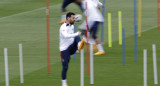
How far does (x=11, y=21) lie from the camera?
30016 millimetres

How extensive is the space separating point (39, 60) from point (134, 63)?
3.19 m

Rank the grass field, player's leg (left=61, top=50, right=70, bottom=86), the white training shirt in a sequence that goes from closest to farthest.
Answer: the white training shirt
player's leg (left=61, top=50, right=70, bottom=86)
the grass field

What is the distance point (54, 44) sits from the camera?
24.9 meters

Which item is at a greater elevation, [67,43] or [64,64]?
[67,43]

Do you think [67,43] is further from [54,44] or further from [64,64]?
[54,44]

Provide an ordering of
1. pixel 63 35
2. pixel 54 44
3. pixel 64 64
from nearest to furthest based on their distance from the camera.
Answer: pixel 63 35 → pixel 64 64 → pixel 54 44

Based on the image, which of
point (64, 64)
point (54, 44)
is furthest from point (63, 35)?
point (54, 44)

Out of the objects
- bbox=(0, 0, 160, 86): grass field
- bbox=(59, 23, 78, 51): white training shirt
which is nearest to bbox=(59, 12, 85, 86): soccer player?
bbox=(59, 23, 78, 51): white training shirt

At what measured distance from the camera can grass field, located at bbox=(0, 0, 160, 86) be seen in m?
18.9

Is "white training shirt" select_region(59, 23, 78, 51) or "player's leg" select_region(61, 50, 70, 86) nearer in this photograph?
"white training shirt" select_region(59, 23, 78, 51)

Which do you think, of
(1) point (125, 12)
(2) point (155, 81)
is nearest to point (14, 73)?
(2) point (155, 81)

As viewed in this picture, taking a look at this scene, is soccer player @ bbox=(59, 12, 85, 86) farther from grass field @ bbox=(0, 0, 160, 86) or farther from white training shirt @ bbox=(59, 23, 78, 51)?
grass field @ bbox=(0, 0, 160, 86)

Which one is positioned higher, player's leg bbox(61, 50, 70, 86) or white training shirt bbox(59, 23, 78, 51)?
white training shirt bbox(59, 23, 78, 51)

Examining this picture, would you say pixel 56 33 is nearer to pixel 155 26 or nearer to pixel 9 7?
pixel 155 26
